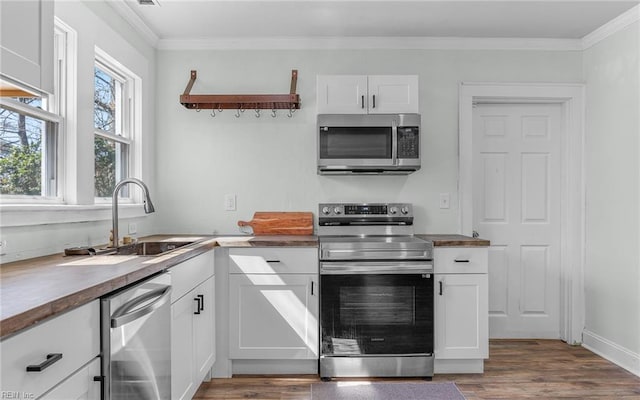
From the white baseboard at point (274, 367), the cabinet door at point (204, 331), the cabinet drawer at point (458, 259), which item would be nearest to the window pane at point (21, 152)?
the cabinet door at point (204, 331)

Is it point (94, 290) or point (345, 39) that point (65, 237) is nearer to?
point (94, 290)

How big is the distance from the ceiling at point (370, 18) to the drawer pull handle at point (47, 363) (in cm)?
234

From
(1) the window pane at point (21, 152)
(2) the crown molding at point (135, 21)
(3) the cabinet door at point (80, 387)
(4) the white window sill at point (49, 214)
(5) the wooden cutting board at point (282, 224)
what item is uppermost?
(2) the crown molding at point (135, 21)

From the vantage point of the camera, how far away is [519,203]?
3.48 m

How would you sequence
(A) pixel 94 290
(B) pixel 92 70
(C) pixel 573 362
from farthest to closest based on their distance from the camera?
1. (C) pixel 573 362
2. (B) pixel 92 70
3. (A) pixel 94 290

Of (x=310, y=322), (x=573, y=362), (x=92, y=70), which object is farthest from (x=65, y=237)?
(x=573, y=362)

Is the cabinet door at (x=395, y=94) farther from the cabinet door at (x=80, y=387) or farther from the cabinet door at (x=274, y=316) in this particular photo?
the cabinet door at (x=80, y=387)

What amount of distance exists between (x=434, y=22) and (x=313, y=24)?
0.88m

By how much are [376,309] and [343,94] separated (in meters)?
1.51

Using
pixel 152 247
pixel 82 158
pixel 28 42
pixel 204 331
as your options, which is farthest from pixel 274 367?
pixel 28 42

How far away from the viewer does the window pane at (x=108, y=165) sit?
2.65 m

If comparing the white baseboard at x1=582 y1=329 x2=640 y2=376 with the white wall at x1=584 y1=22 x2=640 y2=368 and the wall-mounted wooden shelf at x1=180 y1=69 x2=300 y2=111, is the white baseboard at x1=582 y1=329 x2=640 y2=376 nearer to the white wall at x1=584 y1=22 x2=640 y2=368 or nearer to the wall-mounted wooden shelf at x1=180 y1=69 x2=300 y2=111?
the white wall at x1=584 y1=22 x2=640 y2=368

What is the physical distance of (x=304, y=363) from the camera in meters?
2.81

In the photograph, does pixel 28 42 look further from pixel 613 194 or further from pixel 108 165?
pixel 613 194
